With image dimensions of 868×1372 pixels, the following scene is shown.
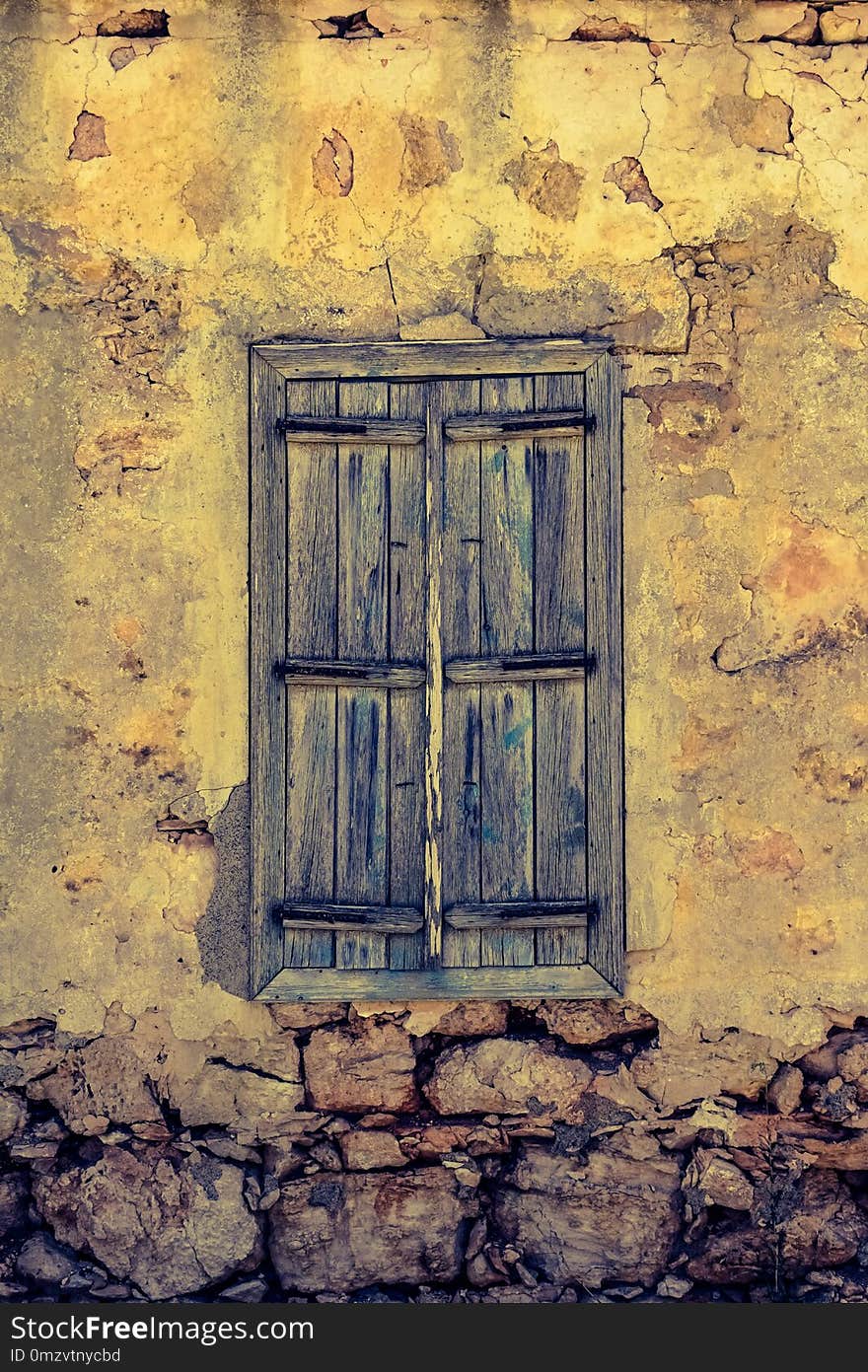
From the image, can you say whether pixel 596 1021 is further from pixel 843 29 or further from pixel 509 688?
pixel 843 29

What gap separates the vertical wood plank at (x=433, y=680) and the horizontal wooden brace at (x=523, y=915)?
0.19ft

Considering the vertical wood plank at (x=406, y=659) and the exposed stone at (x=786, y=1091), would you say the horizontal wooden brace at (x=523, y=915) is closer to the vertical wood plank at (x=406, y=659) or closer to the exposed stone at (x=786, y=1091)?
the vertical wood plank at (x=406, y=659)

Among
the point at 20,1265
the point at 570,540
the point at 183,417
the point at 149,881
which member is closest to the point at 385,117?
the point at 183,417

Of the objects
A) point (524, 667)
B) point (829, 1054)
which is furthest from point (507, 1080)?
point (524, 667)

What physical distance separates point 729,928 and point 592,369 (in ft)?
4.94

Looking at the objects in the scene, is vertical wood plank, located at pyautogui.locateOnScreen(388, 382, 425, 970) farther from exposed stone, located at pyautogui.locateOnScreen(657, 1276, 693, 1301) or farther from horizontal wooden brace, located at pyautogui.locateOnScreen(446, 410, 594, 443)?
exposed stone, located at pyautogui.locateOnScreen(657, 1276, 693, 1301)

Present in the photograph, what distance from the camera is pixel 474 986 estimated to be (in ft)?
13.5

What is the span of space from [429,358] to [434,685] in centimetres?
86

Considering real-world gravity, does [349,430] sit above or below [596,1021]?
above

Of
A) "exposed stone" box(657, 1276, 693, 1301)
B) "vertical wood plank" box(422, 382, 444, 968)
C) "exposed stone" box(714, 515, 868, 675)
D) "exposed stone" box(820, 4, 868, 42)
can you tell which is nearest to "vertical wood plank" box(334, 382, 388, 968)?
"vertical wood plank" box(422, 382, 444, 968)

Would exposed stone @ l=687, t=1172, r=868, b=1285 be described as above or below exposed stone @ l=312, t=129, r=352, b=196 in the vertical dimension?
below

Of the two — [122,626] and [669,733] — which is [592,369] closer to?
[669,733]

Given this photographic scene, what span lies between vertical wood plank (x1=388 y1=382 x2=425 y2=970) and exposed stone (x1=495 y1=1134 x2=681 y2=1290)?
0.67 meters

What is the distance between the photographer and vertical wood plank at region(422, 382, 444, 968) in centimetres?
412
